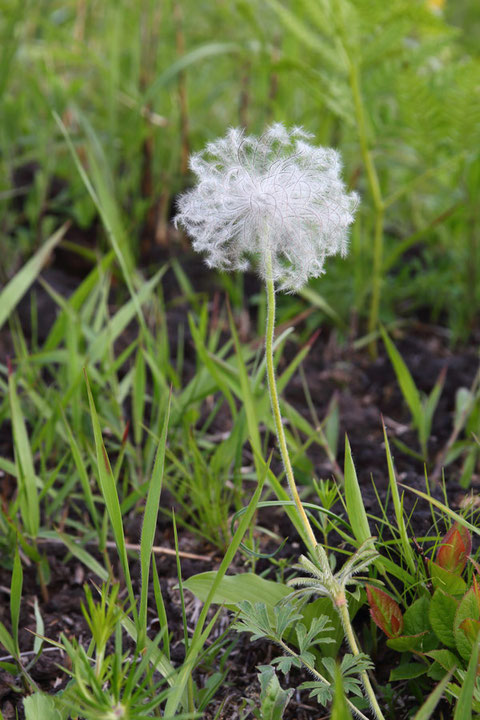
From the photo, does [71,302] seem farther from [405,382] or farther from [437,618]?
[437,618]

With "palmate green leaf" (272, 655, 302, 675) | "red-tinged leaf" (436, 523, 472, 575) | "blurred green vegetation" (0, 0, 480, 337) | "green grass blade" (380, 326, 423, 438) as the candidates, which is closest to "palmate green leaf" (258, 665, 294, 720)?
"palmate green leaf" (272, 655, 302, 675)

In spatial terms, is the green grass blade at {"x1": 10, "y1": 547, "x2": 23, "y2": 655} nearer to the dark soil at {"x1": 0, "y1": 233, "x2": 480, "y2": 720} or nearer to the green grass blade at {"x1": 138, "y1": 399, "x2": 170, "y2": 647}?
the dark soil at {"x1": 0, "y1": 233, "x2": 480, "y2": 720}

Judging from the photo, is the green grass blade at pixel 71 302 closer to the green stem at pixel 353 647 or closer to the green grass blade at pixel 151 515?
the green grass blade at pixel 151 515

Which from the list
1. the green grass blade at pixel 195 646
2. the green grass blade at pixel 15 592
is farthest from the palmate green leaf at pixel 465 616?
the green grass blade at pixel 15 592

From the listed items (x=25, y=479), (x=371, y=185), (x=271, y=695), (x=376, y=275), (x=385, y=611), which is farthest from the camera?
(x=376, y=275)

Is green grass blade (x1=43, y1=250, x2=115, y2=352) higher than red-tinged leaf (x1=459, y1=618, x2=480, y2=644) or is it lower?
higher

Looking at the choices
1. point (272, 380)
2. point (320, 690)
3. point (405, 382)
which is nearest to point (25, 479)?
point (272, 380)
